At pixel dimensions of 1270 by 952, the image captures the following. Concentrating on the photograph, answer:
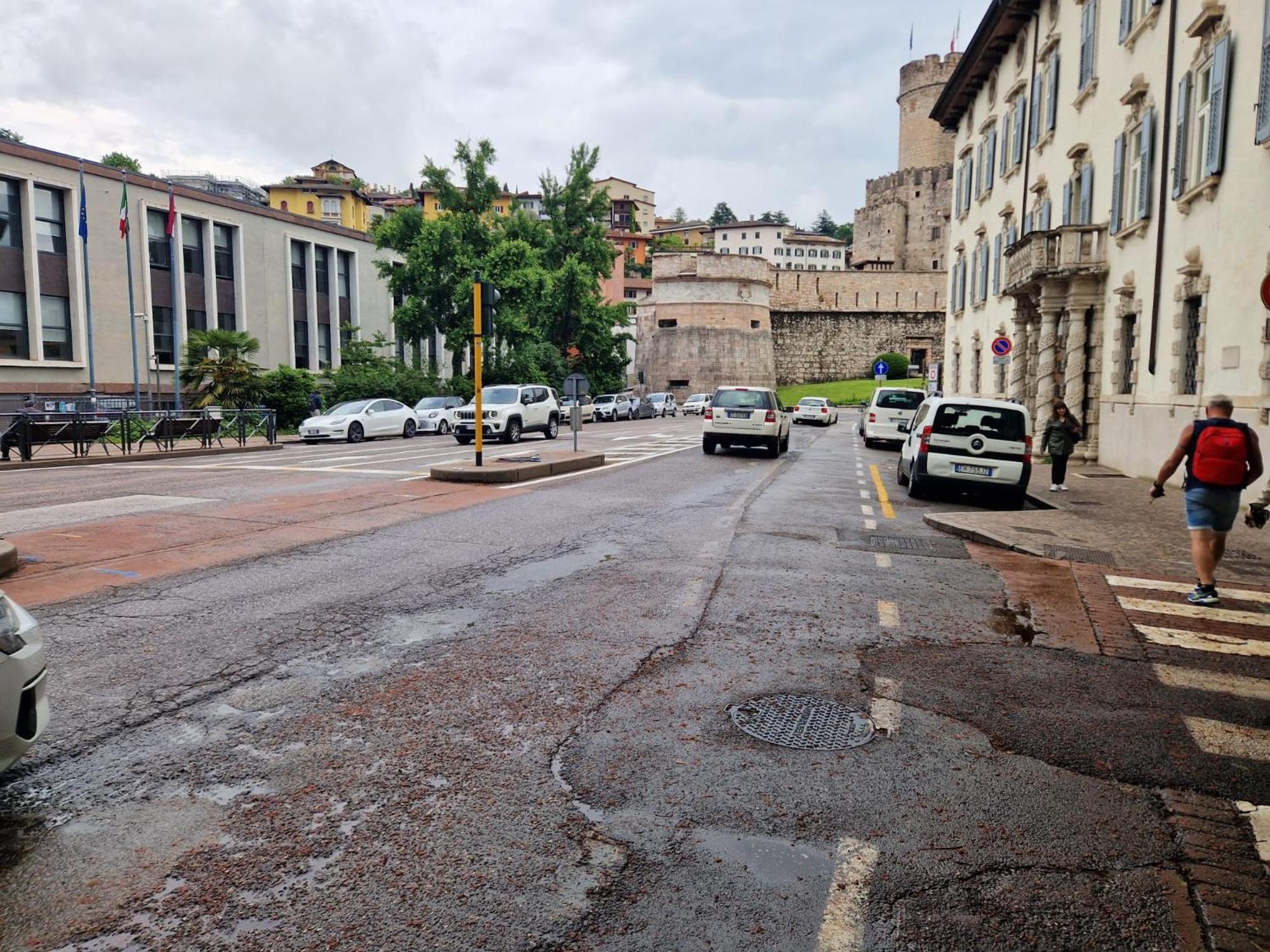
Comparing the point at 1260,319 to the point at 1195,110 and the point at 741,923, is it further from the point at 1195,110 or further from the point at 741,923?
the point at 741,923

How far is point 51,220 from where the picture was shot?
33.0 metres

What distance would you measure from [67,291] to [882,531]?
110 ft

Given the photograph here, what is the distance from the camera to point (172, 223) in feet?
109

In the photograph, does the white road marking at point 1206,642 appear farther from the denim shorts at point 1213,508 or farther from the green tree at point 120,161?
the green tree at point 120,161

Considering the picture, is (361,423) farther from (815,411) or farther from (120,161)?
(120,161)

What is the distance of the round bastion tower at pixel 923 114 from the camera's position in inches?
3248

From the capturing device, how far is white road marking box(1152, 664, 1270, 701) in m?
5.33

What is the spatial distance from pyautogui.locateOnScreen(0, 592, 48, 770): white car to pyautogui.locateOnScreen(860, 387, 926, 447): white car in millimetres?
26251

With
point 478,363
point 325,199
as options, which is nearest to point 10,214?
point 478,363

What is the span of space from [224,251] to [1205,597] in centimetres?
4138

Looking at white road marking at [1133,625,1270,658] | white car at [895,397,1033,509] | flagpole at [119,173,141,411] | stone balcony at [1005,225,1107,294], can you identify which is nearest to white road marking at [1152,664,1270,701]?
white road marking at [1133,625,1270,658]

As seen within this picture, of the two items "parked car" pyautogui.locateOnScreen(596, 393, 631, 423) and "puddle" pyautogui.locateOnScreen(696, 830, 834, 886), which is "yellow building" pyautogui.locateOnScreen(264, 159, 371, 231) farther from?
"puddle" pyautogui.locateOnScreen(696, 830, 834, 886)

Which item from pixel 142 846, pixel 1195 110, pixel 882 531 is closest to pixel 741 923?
pixel 142 846

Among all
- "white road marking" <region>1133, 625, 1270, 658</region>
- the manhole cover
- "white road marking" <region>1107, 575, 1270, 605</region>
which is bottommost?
"white road marking" <region>1107, 575, 1270, 605</region>
